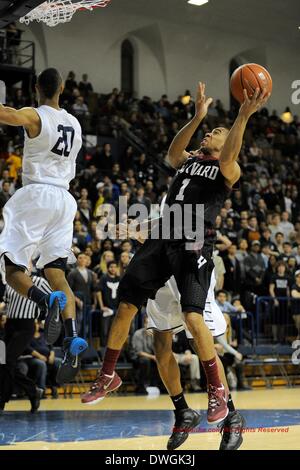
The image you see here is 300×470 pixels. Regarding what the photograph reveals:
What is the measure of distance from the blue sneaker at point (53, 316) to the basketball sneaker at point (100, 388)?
17.2 inches

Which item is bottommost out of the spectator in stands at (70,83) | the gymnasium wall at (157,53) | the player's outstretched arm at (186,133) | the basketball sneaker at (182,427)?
the basketball sneaker at (182,427)

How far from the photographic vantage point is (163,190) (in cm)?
1848

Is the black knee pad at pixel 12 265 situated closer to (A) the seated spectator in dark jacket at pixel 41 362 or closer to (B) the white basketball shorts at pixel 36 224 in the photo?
(B) the white basketball shorts at pixel 36 224

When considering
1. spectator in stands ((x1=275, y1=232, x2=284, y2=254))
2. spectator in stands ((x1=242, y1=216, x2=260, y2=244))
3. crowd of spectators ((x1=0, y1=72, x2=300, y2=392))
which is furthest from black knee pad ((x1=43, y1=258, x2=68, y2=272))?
spectator in stands ((x1=275, y1=232, x2=284, y2=254))

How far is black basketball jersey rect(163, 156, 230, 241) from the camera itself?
5.86 meters

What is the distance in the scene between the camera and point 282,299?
14820 mm

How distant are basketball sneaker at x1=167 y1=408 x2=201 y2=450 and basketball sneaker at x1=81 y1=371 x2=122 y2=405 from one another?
0.72m

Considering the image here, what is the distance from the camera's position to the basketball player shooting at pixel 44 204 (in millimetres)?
5941

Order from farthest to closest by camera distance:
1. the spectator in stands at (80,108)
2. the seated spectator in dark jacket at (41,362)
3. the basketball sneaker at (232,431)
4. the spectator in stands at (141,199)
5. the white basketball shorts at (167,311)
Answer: the spectator in stands at (80,108) < the spectator in stands at (141,199) < the seated spectator in dark jacket at (41,362) < the white basketball shorts at (167,311) < the basketball sneaker at (232,431)

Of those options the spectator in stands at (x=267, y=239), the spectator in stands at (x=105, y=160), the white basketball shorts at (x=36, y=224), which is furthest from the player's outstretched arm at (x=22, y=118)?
the spectator in stands at (x=105, y=160)

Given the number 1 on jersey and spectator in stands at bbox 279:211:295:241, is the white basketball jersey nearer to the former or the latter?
the number 1 on jersey

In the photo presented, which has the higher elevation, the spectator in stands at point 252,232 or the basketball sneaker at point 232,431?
the spectator in stands at point 252,232
